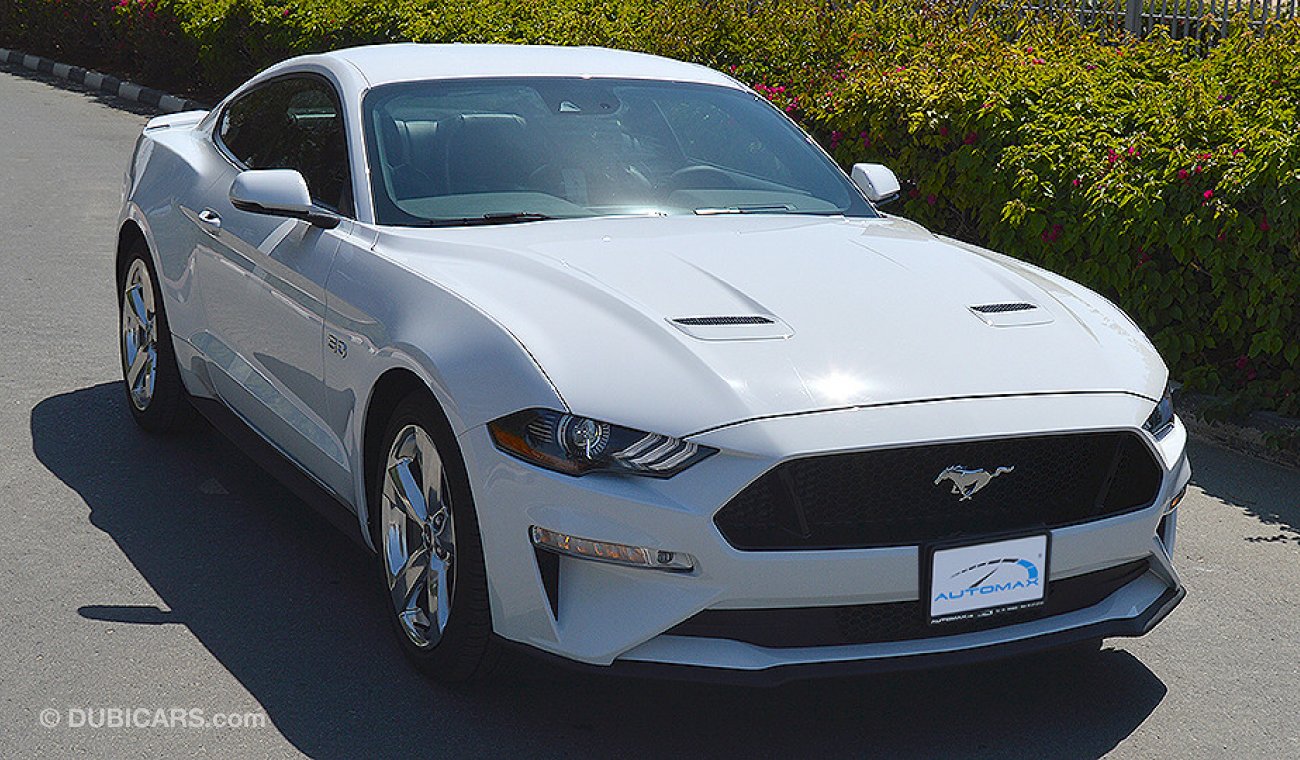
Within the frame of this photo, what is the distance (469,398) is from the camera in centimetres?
371

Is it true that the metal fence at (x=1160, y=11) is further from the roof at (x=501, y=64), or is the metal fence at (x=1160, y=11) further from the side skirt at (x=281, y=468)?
the side skirt at (x=281, y=468)

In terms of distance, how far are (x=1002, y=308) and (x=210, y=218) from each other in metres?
2.69

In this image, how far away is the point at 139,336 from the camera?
20.3 ft

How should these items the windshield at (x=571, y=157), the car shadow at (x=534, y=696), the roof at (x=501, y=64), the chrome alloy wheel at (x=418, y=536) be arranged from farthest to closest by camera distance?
the roof at (x=501, y=64) → the windshield at (x=571, y=157) → the chrome alloy wheel at (x=418, y=536) → the car shadow at (x=534, y=696)

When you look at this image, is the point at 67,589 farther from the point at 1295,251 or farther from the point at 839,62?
the point at 839,62

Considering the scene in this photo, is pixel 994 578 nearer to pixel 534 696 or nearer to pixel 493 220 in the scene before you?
pixel 534 696

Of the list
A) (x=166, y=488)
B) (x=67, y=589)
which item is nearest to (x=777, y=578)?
(x=67, y=589)

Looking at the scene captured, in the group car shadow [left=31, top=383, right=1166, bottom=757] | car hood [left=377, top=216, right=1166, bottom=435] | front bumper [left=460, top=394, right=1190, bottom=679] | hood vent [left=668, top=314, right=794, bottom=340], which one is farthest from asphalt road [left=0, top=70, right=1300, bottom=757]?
hood vent [left=668, top=314, right=794, bottom=340]

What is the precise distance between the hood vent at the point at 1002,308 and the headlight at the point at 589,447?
3.30 feet

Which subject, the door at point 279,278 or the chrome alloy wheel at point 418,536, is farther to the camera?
the door at point 279,278

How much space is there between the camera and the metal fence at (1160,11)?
12430mm

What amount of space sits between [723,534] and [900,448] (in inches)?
16.7

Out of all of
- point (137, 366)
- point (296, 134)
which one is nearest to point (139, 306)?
point (137, 366)

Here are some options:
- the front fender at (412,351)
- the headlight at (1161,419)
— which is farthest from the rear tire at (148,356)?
the headlight at (1161,419)
